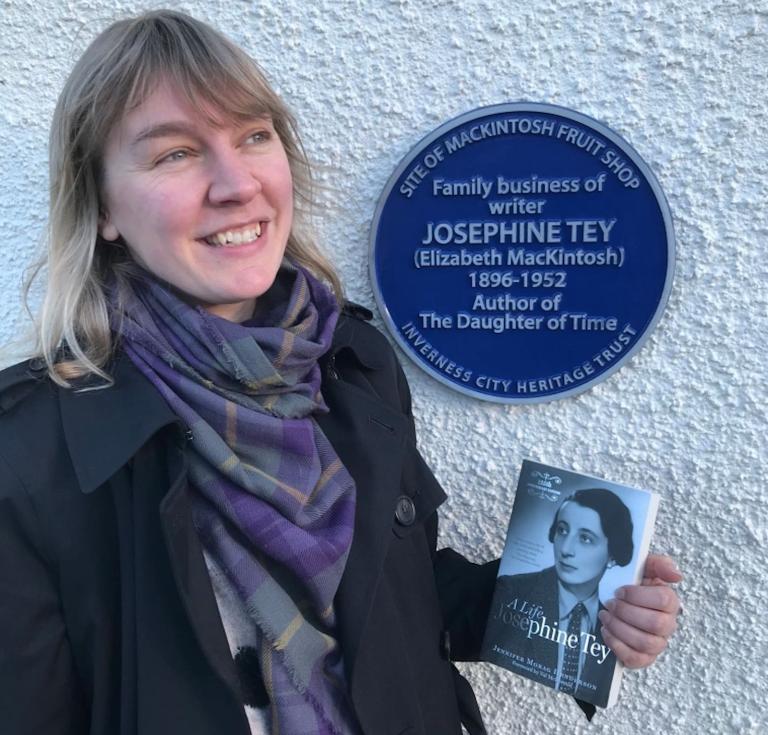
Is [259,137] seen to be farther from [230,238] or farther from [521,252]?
[521,252]

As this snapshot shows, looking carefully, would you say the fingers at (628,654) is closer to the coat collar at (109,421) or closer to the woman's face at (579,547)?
the woman's face at (579,547)

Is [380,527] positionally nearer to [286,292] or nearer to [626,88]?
[286,292]

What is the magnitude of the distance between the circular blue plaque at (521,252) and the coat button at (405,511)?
0.41 metres

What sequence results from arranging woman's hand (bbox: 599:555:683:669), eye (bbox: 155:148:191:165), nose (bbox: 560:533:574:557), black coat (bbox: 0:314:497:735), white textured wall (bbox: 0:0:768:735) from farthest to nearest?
white textured wall (bbox: 0:0:768:735)
nose (bbox: 560:533:574:557)
woman's hand (bbox: 599:555:683:669)
eye (bbox: 155:148:191:165)
black coat (bbox: 0:314:497:735)

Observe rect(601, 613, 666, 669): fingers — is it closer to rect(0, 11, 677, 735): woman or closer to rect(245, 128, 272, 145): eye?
rect(0, 11, 677, 735): woman

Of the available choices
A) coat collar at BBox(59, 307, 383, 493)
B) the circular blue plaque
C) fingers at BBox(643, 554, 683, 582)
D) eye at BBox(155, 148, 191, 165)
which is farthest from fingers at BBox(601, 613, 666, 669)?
eye at BBox(155, 148, 191, 165)

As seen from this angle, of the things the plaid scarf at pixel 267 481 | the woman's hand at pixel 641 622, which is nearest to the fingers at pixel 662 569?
the woman's hand at pixel 641 622

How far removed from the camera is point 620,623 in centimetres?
125

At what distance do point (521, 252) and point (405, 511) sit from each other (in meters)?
0.64

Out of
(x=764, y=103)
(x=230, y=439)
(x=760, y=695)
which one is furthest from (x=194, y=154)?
(x=760, y=695)

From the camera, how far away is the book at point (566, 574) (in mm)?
1273

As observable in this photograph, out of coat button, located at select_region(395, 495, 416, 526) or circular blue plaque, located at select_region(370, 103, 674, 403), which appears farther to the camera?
circular blue plaque, located at select_region(370, 103, 674, 403)

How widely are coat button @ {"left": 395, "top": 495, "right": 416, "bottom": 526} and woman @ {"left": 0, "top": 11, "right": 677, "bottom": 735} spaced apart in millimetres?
42

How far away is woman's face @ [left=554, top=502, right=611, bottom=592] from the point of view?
51.1 inches
